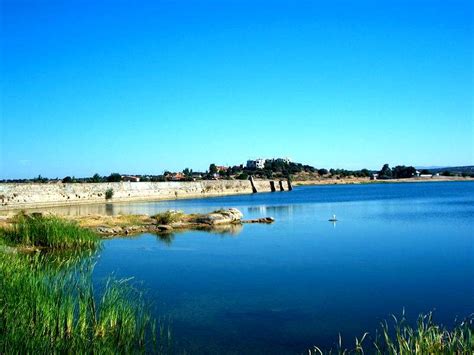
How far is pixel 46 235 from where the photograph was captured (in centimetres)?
1636

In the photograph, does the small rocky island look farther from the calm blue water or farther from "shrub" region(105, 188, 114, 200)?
"shrub" region(105, 188, 114, 200)

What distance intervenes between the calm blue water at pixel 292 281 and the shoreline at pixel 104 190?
18885 millimetres

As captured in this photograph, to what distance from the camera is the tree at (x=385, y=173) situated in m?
148

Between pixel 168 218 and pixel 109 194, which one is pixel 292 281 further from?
pixel 109 194

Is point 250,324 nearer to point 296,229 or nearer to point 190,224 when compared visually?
point 296,229

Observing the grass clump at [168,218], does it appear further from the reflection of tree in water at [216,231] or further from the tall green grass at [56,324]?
the tall green grass at [56,324]

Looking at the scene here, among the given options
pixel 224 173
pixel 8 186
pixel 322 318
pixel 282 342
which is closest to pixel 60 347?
pixel 282 342

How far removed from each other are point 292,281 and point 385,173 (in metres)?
144

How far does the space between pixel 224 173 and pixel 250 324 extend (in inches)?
4715

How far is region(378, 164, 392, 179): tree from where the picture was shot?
148 m

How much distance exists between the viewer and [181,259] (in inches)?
647

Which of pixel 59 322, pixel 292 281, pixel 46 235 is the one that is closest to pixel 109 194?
pixel 46 235

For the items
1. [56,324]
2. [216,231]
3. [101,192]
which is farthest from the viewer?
[101,192]

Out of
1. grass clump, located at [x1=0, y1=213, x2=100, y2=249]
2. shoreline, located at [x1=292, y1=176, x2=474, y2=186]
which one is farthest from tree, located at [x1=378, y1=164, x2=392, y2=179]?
grass clump, located at [x1=0, y1=213, x2=100, y2=249]
